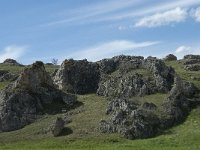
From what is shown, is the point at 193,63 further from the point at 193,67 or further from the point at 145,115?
the point at 145,115

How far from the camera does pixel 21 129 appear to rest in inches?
3792

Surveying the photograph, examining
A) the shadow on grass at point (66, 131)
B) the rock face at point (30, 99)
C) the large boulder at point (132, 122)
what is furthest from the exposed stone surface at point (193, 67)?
the shadow on grass at point (66, 131)

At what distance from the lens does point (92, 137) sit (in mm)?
86000

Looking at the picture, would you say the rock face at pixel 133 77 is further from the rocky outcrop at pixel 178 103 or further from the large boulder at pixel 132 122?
the large boulder at pixel 132 122

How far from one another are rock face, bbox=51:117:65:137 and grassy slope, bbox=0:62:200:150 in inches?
47.8

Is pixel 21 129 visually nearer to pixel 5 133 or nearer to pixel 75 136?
pixel 5 133

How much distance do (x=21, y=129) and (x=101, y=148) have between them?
83.5 ft

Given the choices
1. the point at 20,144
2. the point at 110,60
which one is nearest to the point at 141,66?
the point at 110,60

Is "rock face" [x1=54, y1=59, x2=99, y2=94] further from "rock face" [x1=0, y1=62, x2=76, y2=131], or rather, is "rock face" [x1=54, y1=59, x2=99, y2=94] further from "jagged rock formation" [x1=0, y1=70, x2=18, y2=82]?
"jagged rock formation" [x1=0, y1=70, x2=18, y2=82]

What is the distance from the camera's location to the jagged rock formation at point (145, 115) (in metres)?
86.2

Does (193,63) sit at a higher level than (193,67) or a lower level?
higher

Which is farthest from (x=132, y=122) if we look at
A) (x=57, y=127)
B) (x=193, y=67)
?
(x=193, y=67)

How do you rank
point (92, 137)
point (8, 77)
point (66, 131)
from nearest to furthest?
point (92, 137) → point (66, 131) → point (8, 77)

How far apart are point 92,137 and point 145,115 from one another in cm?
1009
